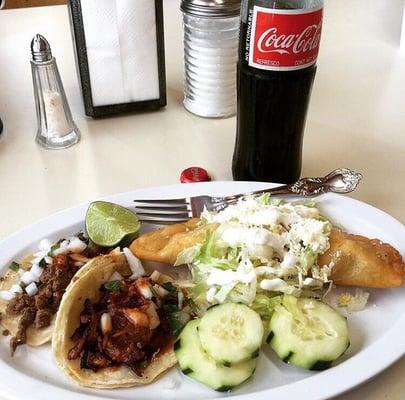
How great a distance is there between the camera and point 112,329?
3.37 feet

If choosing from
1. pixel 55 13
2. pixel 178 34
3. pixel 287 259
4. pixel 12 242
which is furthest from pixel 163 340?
pixel 55 13

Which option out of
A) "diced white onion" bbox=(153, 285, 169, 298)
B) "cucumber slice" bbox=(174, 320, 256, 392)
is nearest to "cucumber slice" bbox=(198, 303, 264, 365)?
"cucumber slice" bbox=(174, 320, 256, 392)

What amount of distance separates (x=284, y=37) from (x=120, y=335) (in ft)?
2.17

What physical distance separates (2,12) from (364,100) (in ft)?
5.02

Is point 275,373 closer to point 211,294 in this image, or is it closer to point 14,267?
point 211,294

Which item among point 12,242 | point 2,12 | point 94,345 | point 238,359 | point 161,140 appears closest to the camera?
point 238,359

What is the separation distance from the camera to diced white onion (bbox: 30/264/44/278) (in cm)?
113

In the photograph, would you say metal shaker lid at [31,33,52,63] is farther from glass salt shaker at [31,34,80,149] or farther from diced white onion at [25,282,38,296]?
diced white onion at [25,282,38,296]

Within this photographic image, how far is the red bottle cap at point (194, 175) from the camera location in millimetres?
1431

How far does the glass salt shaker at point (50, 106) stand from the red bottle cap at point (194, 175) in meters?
0.38

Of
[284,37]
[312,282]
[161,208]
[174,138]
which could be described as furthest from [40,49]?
[312,282]

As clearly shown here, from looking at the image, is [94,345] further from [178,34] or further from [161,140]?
[178,34]

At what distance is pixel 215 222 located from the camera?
1.21m

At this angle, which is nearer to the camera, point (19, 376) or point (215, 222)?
point (19, 376)
